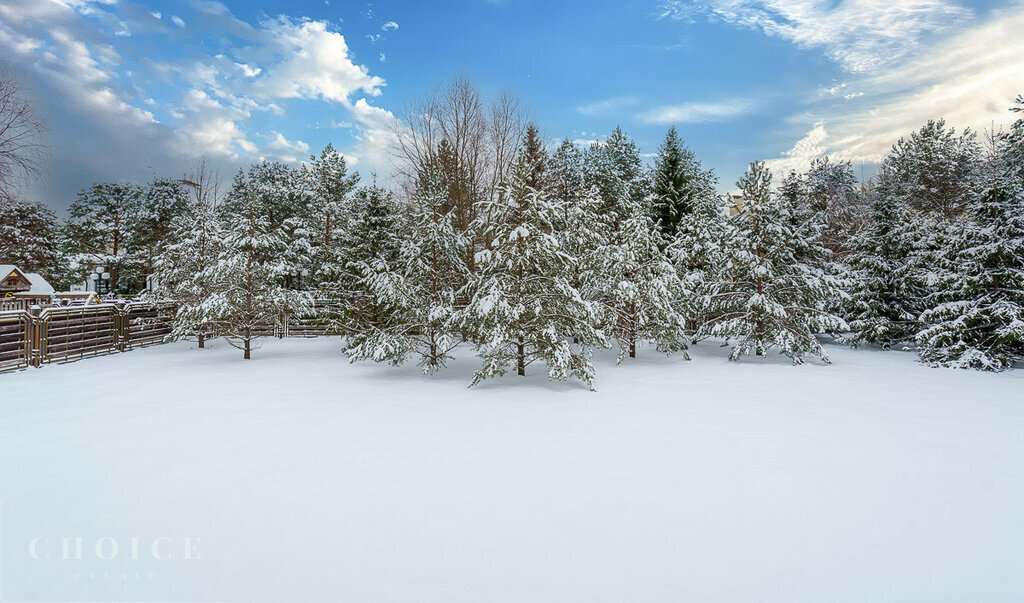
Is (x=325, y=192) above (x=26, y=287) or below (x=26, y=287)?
above

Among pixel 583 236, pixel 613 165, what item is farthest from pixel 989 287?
pixel 613 165

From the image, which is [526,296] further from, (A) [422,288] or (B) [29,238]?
(B) [29,238]

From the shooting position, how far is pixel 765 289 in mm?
13664

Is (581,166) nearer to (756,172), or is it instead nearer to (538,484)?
(756,172)

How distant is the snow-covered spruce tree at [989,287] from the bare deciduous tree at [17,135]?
946 inches

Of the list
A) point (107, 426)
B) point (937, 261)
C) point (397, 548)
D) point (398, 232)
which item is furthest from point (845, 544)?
point (937, 261)

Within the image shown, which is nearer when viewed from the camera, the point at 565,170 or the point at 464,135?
the point at 464,135

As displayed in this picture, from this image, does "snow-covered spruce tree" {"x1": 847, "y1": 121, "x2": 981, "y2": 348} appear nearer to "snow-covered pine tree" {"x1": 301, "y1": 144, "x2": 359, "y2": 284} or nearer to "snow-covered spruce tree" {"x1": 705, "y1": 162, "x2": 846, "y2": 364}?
"snow-covered spruce tree" {"x1": 705, "y1": 162, "x2": 846, "y2": 364}

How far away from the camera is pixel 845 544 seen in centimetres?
342

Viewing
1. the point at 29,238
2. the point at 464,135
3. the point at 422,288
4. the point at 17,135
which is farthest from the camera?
the point at 29,238

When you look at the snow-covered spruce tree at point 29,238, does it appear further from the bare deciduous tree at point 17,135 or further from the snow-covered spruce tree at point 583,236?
the snow-covered spruce tree at point 583,236

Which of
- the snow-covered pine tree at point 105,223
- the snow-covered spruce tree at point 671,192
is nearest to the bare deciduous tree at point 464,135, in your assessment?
the snow-covered spruce tree at point 671,192

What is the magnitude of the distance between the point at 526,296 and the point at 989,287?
42.9 ft

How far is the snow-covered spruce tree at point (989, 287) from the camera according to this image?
465 inches
